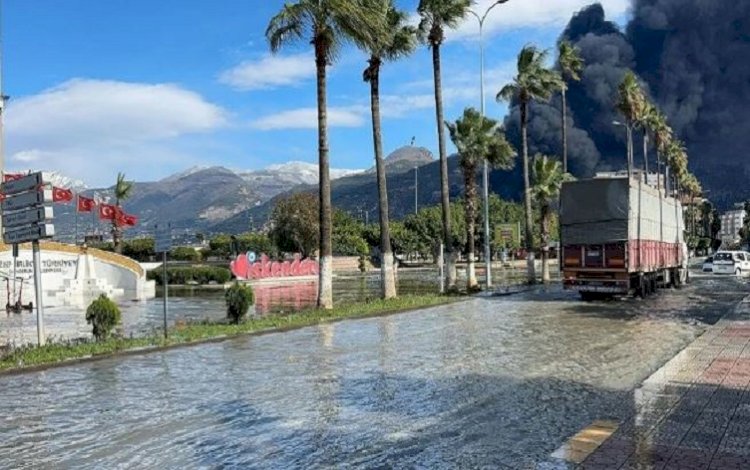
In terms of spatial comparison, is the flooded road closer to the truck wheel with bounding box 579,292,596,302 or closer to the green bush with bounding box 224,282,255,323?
the green bush with bounding box 224,282,255,323

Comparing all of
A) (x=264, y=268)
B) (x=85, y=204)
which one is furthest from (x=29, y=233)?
(x=264, y=268)

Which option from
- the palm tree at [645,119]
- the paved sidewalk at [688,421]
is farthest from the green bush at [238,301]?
the palm tree at [645,119]

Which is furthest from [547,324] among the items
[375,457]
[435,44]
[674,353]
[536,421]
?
[435,44]

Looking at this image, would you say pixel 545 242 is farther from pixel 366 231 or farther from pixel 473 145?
pixel 366 231

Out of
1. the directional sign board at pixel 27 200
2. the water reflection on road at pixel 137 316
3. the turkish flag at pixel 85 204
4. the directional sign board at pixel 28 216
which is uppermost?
the turkish flag at pixel 85 204

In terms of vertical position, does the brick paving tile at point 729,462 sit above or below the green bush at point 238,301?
below

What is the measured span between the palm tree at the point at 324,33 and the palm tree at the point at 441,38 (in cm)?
938

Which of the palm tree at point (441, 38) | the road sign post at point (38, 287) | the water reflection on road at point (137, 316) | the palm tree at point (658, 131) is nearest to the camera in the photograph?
the road sign post at point (38, 287)

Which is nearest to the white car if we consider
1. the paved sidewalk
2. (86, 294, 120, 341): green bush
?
the paved sidewalk

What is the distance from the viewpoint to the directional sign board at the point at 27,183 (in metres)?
16.3

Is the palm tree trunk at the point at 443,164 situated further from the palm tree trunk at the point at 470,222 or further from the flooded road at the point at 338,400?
the flooded road at the point at 338,400

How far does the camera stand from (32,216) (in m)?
16.5

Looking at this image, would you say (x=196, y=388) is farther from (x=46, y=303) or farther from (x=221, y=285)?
(x=221, y=285)

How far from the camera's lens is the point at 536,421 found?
8773 mm
